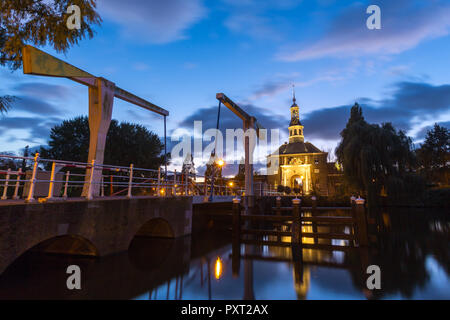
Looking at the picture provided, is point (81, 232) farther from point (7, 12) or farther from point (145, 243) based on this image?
point (7, 12)

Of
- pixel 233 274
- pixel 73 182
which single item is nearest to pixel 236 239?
pixel 233 274

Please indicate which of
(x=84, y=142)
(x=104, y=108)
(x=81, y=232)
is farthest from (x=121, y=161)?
(x=81, y=232)

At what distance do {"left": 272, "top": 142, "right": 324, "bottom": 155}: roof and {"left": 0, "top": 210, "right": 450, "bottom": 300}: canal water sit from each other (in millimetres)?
49989

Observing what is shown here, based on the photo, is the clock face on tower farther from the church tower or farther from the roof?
the roof

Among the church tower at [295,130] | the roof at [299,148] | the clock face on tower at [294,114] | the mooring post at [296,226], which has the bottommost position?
the mooring post at [296,226]

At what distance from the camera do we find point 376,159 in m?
20.3

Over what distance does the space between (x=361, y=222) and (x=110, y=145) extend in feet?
69.3

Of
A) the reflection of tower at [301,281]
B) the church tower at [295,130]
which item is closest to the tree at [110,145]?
the reflection of tower at [301,281]

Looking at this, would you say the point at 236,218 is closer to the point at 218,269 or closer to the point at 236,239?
the point at 236,239

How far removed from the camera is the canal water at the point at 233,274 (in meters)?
4.49

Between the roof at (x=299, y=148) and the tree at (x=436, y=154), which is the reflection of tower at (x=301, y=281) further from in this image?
the roof at (x=299, y=148)

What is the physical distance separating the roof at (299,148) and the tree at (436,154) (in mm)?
18483

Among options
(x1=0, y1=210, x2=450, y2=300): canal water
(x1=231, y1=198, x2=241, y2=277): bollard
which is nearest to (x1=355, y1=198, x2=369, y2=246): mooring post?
(x1=0, y1=210, x2=450, y2=300): canal water

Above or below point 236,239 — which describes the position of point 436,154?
above
